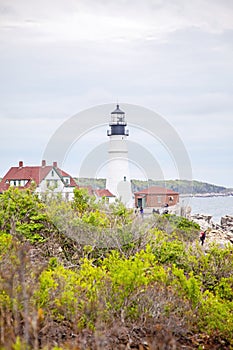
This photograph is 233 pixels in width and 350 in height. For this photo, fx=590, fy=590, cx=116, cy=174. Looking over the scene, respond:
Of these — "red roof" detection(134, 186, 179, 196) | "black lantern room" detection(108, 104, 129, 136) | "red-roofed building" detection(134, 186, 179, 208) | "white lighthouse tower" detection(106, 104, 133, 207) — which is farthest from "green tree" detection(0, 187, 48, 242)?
"black lantern room" detection(108, 104, 129, 136)

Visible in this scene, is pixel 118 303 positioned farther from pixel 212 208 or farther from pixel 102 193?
pixel 212 208

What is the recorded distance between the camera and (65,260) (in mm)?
9477

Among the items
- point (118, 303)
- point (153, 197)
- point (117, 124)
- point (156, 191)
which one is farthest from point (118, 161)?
point (118, 303)

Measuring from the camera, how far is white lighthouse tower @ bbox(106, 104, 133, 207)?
2900 centimetres

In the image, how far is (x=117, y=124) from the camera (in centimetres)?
3141

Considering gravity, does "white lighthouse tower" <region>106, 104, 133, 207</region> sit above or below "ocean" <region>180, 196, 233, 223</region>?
above

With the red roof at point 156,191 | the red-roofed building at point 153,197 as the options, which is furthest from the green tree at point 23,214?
the red-roofed building at point 153,197

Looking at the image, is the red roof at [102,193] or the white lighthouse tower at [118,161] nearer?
the red roof at [102,193]

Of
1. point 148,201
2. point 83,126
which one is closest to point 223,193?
point 148,201

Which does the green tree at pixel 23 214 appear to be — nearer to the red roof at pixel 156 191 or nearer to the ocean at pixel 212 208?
the red roof at pixel 156 191

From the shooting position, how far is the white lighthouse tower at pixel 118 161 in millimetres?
29000

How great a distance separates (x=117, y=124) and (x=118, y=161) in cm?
295

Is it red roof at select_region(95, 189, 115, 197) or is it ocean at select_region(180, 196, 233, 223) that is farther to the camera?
ocean at select_region(180, 196, 233, 223)

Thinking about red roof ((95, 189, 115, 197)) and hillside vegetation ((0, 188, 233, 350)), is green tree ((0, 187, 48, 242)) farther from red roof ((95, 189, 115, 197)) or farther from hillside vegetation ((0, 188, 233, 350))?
red roof ((95, 189, 115, 197))
